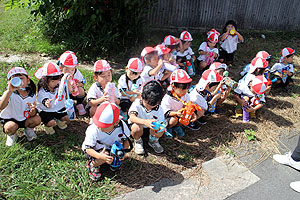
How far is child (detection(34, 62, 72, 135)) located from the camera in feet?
11.9

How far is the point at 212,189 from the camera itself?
10.7ft

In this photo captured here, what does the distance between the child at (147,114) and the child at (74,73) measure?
117cm

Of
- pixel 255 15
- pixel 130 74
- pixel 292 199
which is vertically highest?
pixel 255 15

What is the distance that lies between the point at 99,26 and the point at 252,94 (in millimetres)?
4194

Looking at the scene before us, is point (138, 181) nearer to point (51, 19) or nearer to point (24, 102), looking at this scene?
point (24, 102)

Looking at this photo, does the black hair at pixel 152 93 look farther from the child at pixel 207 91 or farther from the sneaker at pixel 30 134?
the sneaker at pixel 30 134

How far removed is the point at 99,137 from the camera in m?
3.07

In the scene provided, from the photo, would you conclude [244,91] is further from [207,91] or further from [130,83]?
[130,83]

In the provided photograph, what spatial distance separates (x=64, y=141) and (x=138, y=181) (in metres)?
1.37

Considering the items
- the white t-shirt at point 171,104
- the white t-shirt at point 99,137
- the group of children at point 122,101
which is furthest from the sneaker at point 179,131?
the white t-shirt at point 99,137

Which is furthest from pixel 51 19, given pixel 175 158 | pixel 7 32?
pixel 175 158

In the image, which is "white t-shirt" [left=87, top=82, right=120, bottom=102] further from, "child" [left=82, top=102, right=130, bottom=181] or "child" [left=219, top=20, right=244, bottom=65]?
"child" [left=219, top=20, right=244, bottom=65]

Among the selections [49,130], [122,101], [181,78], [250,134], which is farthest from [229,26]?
[49,130]

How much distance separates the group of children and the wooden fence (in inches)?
129
